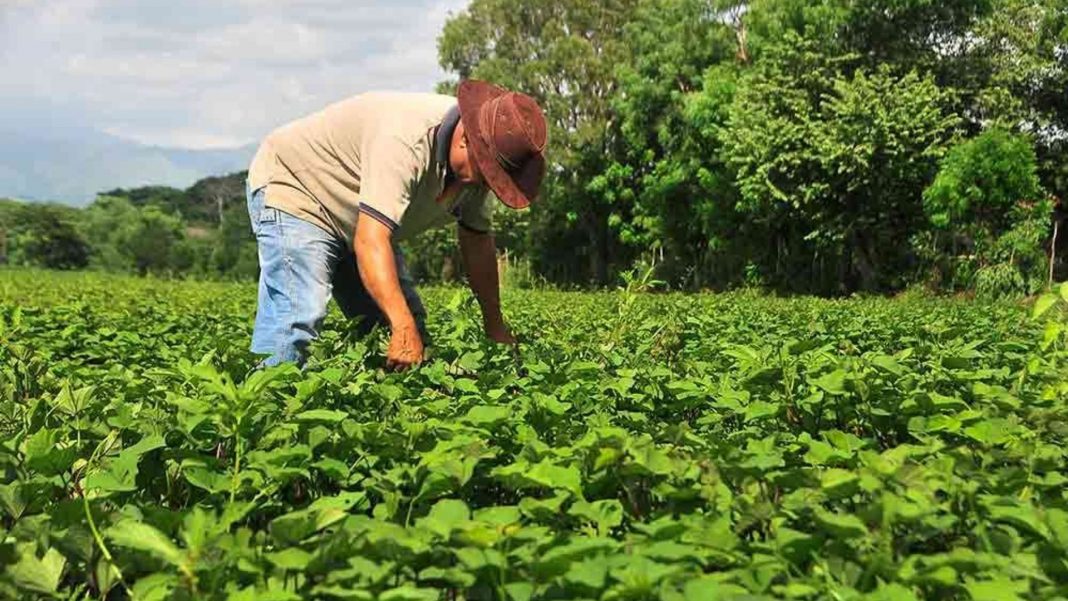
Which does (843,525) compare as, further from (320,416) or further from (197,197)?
(197,197)

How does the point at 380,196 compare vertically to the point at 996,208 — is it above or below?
below

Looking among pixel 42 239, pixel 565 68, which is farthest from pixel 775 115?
pixel 42 239

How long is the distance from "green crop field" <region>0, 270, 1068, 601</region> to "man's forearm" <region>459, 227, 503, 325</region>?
1285mm

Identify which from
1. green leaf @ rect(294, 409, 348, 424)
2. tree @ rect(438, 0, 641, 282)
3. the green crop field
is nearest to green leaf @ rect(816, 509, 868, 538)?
the green crop field

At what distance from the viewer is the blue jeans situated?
384 cm

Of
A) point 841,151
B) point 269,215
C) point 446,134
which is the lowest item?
point 269,215

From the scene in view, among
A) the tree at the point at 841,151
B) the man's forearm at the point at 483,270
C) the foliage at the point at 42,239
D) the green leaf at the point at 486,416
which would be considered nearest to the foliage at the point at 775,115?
the tree at the point at 841,151

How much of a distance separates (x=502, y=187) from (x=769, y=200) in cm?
2067

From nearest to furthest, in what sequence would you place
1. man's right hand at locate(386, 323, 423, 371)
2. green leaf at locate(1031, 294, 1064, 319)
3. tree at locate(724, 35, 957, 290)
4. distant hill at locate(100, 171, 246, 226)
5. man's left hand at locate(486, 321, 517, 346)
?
green leaf at locate(1031, 294, 1064, 319)
man's right hand at locate(386, 323, 423, 371)
man's left hand at locate(486, 321, 517, 346)
tree at locate(724, 35, 957, 290)
distant hill at locate(100, 171, 246, 226)

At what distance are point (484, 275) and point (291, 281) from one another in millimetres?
875

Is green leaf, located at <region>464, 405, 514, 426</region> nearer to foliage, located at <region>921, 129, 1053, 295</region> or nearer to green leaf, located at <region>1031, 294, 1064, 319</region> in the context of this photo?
green leaf, located at <region>1031, 294, 1064, 319</region>

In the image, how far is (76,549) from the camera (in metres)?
1.69

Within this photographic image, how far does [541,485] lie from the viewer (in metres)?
1.83

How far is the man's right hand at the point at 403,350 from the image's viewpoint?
3369mm
